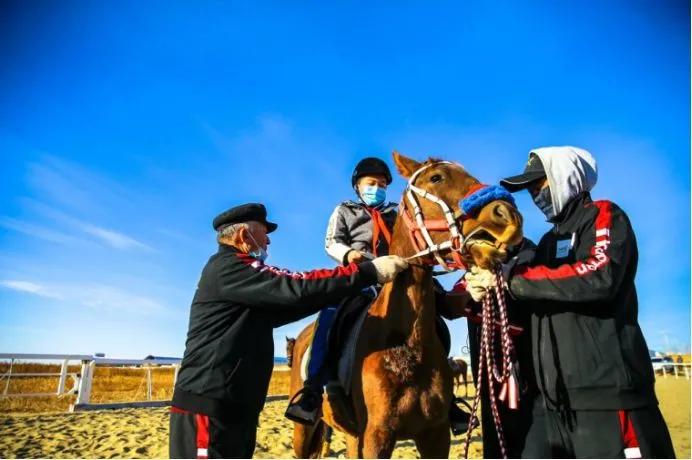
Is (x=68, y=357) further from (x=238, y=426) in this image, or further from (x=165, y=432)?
(x=238, y=426)

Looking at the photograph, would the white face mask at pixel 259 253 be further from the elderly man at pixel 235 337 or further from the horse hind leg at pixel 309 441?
the horse hind leg at pixel 309 441

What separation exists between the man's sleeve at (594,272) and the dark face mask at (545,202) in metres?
0.39

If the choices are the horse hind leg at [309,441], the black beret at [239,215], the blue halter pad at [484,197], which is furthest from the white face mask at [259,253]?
the horse hind leg at [309,441]

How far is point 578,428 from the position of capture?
7.37ft

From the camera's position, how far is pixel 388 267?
3.21 metres

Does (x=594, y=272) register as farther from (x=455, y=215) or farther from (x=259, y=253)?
(x=259, y=253)

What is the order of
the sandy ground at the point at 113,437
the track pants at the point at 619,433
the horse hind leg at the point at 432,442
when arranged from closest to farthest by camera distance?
the track pants at the point at 619,433 < the horse hind leg at the point at 432,442 < the sandy ground at the point at 113,437

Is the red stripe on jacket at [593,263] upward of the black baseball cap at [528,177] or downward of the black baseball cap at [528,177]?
downward

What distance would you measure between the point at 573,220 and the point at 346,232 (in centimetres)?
244

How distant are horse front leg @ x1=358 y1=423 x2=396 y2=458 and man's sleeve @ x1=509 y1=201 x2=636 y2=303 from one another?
1432mm

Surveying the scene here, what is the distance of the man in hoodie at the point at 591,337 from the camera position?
2.11 m

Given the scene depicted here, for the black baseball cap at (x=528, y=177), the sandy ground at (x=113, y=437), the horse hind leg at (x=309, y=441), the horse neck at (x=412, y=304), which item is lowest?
the sandy ground at (x=113, y=437)

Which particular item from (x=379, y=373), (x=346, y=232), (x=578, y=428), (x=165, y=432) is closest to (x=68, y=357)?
(x=165, y=432)

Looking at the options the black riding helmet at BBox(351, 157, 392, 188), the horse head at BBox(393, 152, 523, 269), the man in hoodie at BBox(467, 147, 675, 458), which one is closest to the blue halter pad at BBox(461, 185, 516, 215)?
the horse head at BBox(393, 152, 523, 269)
